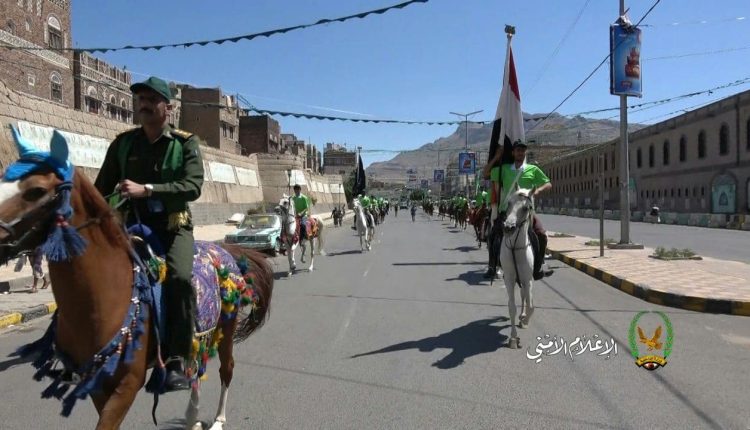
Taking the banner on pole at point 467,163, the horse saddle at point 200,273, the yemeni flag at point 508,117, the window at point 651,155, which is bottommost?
the horse saddle at point 200,273

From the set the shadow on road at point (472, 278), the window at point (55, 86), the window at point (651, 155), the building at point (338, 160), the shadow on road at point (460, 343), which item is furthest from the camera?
the building at point (338, 160)

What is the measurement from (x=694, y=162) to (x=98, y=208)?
62933 millimetres

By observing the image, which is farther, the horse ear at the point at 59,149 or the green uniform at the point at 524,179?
the green uniform at the point at 524,179

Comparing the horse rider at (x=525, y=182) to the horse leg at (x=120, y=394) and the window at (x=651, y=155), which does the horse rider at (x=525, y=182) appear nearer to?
the horse leg at (x=120, y=394)

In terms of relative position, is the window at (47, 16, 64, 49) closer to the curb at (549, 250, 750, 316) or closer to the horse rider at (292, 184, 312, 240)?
the horse rider at (292, 184, 312, 240)

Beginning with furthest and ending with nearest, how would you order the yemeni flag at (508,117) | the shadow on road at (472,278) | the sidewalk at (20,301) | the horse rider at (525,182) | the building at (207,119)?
1. the building at (207,119)
2. the shadow on road at (472,278)
3. the yemeni flag at (508,117)
4. the sidewalk at (20,301)
5. the horse rider at (525,182)

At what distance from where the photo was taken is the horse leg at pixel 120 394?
293cm

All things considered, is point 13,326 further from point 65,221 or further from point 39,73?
point 39,73

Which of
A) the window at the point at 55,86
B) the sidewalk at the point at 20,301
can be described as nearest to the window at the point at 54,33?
the window at the point at 55,86

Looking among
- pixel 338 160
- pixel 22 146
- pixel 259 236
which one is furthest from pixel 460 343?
pixel 338 160

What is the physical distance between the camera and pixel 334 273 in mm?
14875

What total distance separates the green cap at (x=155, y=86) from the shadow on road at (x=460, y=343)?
13.1 feet

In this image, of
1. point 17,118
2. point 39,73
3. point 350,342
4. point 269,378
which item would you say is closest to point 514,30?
point 350,342

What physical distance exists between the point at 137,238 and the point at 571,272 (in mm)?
12902
